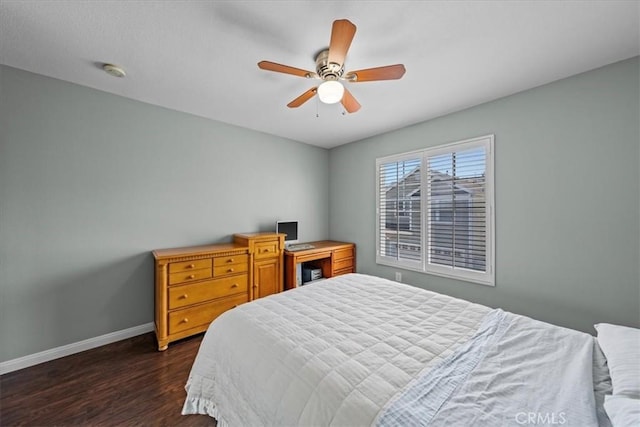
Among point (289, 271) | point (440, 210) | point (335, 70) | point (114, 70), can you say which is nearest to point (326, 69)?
point (335, 70)

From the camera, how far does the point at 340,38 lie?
133cm

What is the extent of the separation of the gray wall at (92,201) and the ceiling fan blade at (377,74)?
2.15m

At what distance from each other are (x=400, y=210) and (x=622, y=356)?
8.06 ft

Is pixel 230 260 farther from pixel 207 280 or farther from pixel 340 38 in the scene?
pixel 340 38

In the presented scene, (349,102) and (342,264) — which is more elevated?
(349,102)

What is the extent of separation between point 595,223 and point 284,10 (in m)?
2.89

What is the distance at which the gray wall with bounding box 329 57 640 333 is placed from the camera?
185cm

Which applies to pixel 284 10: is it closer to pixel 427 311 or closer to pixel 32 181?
pixel 427 311

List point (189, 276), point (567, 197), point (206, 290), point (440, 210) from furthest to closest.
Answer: point (440, 210)
point (206, 290)
point (189, 276)
point (567, 197)

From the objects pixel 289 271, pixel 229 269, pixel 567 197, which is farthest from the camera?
pixel 289 271

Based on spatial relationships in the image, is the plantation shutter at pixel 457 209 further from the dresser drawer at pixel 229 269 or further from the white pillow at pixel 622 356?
the dresser drawer at pixel 229 269

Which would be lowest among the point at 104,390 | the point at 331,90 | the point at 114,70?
the point at 104,390

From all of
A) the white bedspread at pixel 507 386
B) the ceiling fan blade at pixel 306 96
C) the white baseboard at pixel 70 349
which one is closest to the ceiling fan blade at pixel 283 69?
the ceiling fan blade at pixel 306 96

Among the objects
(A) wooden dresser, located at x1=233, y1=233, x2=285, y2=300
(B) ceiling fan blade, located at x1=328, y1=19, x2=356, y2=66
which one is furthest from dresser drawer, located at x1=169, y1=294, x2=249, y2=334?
(B) ceiling fan blade, located at x1=328, y1=19, x2=356, y2=66
